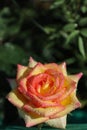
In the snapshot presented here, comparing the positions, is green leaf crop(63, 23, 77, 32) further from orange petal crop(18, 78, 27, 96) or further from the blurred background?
orange petal crop(18, 78, 27, 96)

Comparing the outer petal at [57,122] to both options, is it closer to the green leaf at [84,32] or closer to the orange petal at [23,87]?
the orange petal at [23,87]

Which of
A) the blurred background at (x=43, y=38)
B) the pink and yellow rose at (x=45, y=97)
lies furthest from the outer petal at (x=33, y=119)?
the blurred background at (x=43, y=38)

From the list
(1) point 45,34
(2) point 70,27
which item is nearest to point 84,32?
(2) point 70,27

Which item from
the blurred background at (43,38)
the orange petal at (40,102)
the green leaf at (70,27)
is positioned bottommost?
the blurred background at (43,38)

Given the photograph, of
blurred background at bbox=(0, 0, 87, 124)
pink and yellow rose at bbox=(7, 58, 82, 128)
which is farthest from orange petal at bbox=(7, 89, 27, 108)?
blurred background at bbox=(0, 0, 87, 124)

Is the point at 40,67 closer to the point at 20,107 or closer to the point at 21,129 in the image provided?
the point at 20,107

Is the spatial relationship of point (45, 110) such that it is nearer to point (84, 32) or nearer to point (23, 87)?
point (23, 87)

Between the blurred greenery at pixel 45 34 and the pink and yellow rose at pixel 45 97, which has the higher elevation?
the pink and yellow rose at pixel 45 97
